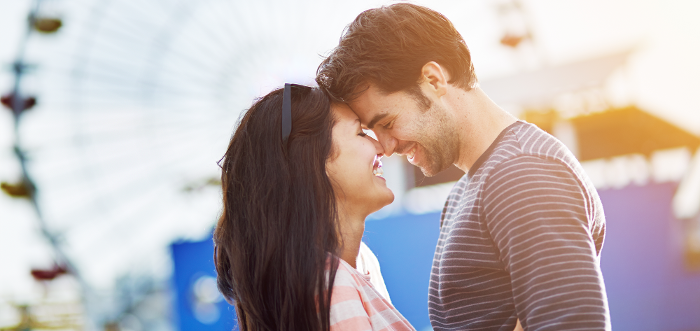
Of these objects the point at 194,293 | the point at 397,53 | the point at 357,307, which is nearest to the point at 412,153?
the point at 397,53

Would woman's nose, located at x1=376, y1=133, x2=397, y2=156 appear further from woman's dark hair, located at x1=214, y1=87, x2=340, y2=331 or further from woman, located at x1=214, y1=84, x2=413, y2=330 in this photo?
woman's dark hair, located at x1=214, y1=87, x2=340, y2=331

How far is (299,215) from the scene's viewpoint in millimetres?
1611

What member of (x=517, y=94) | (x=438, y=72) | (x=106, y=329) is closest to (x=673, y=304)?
(x=517, y=94)

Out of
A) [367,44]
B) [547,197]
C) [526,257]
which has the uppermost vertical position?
[367,44]

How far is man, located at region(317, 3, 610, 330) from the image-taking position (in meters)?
1.24

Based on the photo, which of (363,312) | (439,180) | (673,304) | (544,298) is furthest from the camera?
(439,180)

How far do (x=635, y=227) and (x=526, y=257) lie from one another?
16.4ft

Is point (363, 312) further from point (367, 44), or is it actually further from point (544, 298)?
point (367, 44)

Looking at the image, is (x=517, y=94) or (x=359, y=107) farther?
(x=517, y=94)

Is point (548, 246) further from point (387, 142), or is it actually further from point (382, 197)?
point (387, 142)

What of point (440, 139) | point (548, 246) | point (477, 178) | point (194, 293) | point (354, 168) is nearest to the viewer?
point (548, 246)

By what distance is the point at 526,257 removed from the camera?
128 cm

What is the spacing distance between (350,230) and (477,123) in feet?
1.88

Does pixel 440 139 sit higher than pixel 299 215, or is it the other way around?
pixel 440 139
